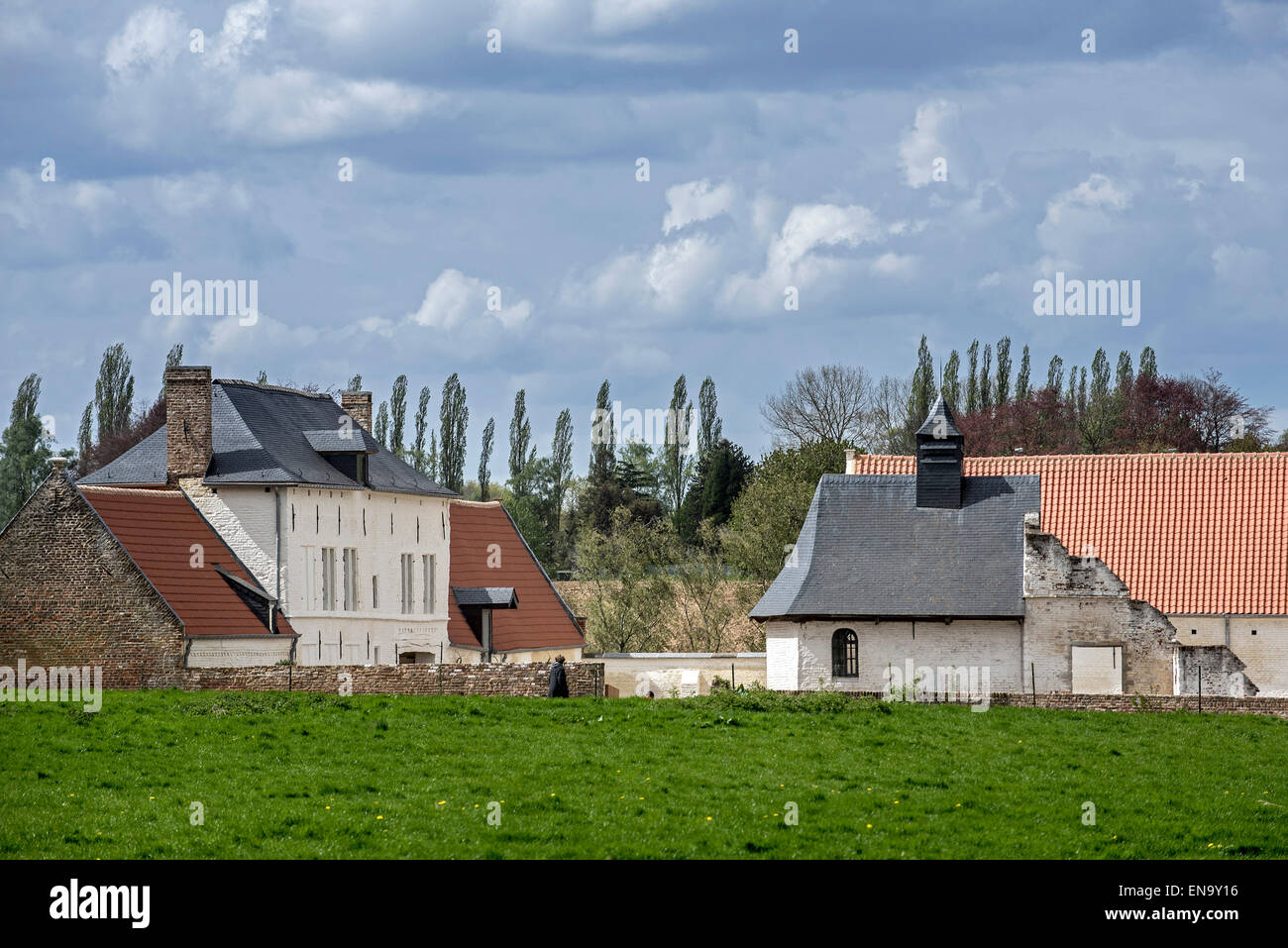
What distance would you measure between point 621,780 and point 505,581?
2883 centimetres

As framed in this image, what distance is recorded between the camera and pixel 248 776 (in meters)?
19.0

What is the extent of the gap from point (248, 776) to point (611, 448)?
6954 cm

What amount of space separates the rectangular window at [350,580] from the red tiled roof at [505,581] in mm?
4677

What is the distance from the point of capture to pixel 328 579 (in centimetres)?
3856

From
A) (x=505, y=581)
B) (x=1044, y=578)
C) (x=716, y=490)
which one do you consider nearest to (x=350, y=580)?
(x=505, y=581)

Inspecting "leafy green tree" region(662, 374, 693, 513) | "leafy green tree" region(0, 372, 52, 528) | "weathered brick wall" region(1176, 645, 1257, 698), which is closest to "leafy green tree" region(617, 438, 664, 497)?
"leafy green tree" region(662, 374, 693, 513)

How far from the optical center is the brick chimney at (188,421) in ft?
123

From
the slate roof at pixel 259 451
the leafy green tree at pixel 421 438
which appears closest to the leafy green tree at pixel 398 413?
the leafy green tree at pixel 421 438

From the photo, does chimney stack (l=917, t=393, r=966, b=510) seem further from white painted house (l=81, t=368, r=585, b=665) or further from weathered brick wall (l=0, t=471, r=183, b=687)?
weathered brick wall (l=0, t=471, r=183, b=687)

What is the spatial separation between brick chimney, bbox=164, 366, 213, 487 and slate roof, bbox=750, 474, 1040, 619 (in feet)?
46.4

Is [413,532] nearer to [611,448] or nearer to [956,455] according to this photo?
[956,455]

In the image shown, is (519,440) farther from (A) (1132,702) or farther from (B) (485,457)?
(A) (1132,702)
